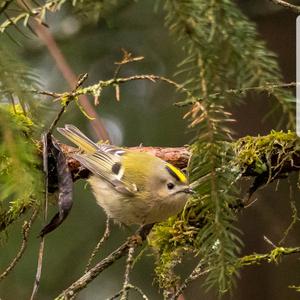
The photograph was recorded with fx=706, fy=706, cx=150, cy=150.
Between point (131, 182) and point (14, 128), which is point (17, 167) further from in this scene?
point (131, 182)

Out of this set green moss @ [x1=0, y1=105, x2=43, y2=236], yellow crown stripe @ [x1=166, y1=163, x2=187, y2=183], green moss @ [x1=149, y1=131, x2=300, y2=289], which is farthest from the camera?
yellow crown stripe @ [x1=166, y1=163, x2=187, y2=183]

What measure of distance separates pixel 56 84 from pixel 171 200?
5.89ft

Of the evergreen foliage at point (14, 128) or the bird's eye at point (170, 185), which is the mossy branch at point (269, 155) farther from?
the evergreen foliage at point (14, 128)

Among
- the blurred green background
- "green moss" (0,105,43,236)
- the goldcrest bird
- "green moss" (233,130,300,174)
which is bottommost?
the blurred green background

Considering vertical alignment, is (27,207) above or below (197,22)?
below

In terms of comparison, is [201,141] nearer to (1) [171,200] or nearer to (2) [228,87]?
(2) [228,87]

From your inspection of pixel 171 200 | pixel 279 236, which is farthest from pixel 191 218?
pixel 279 236

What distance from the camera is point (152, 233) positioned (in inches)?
83.4

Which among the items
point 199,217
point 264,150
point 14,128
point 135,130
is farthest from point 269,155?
point 135,130

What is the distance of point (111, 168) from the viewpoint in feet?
7.87

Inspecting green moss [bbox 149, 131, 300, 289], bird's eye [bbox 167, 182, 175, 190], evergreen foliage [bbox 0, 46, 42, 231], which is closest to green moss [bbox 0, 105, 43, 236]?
evergreen foliage [bbox 0, 46, 42, 231]

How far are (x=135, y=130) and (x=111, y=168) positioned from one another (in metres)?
1.34

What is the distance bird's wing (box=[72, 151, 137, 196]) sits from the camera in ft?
7.19

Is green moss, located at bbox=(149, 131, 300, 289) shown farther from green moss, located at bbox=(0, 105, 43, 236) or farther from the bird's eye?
green moss, located at bbox=(0, 105, 43, 236)
